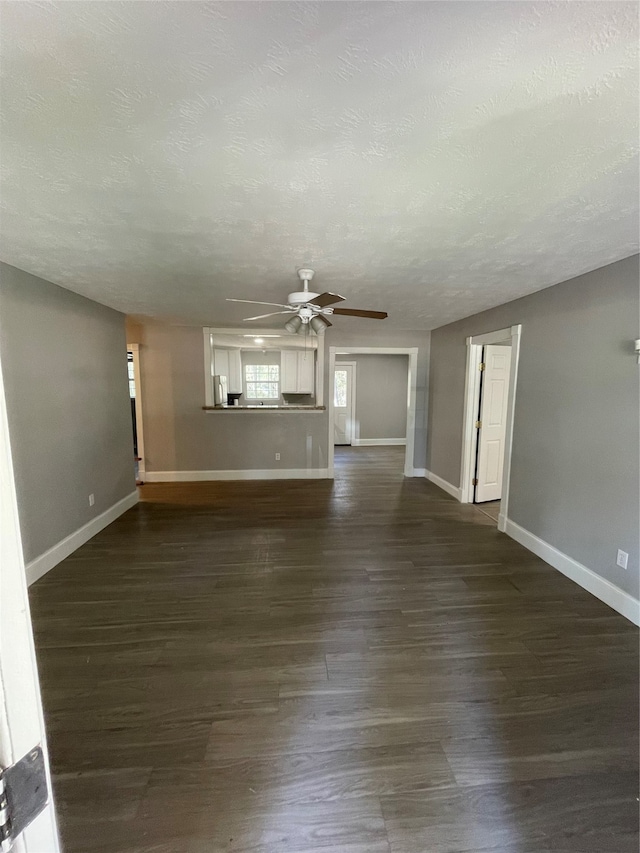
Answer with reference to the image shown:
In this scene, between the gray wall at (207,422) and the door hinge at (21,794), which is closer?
the door hinge at (21,794)

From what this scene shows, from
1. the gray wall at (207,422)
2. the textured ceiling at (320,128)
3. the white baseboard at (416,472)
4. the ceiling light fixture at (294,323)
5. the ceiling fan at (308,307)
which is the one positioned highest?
the textured ceiling at (320,128)

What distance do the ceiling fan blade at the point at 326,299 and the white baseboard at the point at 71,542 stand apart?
2.55m

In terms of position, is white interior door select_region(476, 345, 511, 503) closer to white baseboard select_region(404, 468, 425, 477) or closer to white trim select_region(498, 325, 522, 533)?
white trim select_region(498, 325, 522, 533)

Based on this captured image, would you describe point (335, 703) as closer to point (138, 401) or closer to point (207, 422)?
point (207, 422)

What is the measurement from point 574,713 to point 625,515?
1312 mm

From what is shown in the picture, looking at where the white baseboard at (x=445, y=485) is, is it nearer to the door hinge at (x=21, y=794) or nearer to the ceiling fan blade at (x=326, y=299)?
the ceiling fan blade at (x=326, y=299)

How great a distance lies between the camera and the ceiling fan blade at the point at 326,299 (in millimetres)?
2275

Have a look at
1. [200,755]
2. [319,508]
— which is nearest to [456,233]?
[200,755]

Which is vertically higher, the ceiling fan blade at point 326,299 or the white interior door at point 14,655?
the ceiling fan blade at point 326,299

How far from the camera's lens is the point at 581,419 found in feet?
8.63

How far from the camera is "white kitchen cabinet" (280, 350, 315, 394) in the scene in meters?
6.98

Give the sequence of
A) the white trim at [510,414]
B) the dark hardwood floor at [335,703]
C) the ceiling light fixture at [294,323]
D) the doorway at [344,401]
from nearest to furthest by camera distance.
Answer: the dark hardwood floor at [335,703] → the ceiling light fixture at [294,323] → the white trim at [510,414] → the doorway at [344,401]

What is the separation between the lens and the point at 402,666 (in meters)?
1.85

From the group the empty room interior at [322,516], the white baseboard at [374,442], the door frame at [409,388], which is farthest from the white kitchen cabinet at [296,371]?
the empty room interior at [322,516]
